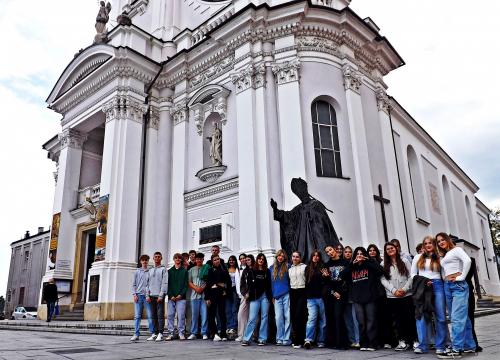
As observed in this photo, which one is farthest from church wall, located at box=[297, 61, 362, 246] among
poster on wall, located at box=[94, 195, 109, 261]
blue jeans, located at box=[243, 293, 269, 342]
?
poster on wall, located at box=[94, 195, 109, 261]

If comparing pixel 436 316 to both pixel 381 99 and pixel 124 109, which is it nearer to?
pixel 381 99

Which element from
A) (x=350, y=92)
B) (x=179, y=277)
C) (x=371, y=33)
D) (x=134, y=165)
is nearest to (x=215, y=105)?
(x=134, y=165)

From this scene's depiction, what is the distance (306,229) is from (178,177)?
915cm

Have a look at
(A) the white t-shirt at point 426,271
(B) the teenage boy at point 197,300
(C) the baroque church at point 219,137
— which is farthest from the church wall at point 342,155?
(A) the white t-shirt at point 426,271

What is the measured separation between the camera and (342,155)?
13969mm

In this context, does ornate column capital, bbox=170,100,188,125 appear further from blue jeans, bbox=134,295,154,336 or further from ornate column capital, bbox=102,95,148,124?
blue jeans, bbox=134,295,154,336

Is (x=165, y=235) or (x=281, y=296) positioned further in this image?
(x=165, y=235)

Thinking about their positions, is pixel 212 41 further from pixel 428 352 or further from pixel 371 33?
pixel 428 352

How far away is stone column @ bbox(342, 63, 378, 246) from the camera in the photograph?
13203 millimetres

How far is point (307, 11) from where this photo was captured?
1424 centimetres

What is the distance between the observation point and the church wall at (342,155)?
12.9 metres

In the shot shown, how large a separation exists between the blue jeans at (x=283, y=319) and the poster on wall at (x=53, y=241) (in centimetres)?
1314

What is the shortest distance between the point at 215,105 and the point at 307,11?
461 centimetres

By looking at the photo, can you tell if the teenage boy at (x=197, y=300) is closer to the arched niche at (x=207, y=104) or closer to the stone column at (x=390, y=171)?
the arched niche at (x=207, y=104)
